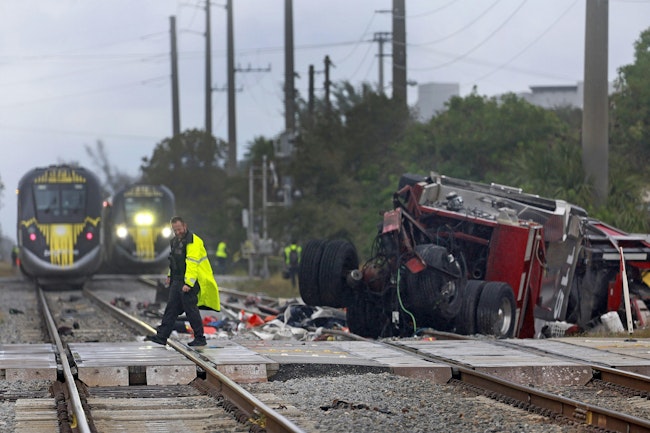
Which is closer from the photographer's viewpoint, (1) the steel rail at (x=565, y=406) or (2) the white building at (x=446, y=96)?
(1) the steel rail at (x=565, y=406)

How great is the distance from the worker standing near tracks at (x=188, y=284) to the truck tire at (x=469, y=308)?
4.48 meters

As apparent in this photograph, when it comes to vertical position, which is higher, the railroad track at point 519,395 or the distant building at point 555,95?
the distant building at point 555,95

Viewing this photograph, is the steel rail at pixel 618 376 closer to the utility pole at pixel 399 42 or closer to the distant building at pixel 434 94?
the utility pole at pixel 399 42

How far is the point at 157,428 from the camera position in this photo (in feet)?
32.2

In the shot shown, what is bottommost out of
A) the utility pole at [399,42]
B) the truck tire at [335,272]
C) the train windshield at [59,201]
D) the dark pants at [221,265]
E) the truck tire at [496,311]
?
the dark pants at [221,265]

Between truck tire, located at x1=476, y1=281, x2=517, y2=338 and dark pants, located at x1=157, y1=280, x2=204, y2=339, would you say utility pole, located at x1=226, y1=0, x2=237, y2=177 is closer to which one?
truck tire, located at x1=476, y1=281, x2=517, y2=338

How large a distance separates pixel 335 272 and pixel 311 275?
1.54ft

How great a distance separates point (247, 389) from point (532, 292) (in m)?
9.03

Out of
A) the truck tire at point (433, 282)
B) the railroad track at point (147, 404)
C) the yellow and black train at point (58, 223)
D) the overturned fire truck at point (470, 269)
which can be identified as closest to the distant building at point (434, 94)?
the yellow and black train at point (58, 223)

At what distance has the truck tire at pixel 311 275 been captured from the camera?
19828mm

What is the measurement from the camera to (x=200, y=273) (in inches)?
629

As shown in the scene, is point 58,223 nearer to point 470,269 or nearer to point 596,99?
point 596,99

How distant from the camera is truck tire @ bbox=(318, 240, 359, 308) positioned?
64.4ft

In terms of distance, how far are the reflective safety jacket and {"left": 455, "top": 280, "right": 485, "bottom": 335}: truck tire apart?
4.45 m
